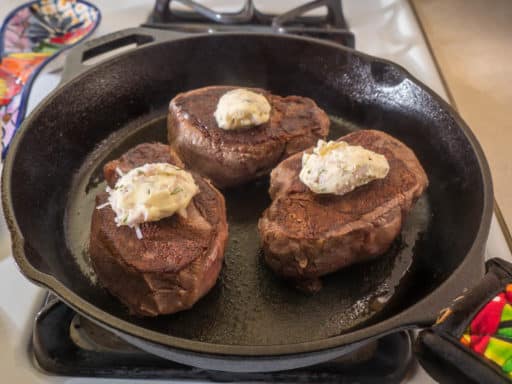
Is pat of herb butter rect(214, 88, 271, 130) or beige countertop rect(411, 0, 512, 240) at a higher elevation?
pat of herb butter rect(214, 88, 271, 130)

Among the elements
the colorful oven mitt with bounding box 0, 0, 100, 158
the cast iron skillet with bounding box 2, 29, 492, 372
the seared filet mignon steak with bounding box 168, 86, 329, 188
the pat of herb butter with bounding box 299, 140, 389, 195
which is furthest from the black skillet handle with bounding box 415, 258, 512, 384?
the colorful oven mitt with bounding box 0, 0, 100, 158

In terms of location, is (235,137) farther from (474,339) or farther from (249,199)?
(474,339)

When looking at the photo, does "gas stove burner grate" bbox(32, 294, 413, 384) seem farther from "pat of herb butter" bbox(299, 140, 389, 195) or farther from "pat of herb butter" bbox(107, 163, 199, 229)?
"pat of herb butter" bbox(299, 140, 389, 195)

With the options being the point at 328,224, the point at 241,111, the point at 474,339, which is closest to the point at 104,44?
the point at 241,111

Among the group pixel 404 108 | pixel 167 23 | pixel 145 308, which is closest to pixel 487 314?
pixel 145 308

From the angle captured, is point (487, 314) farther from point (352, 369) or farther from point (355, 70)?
point (355, 70)

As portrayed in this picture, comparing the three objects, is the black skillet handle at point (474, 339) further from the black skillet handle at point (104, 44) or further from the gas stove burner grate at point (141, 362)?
the black skillet handle at point (104, 44)

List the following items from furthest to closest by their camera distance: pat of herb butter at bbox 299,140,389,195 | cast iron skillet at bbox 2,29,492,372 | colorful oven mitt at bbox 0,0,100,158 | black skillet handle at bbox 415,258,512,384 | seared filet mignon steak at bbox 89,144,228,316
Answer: colorful oven mitt at bbox 0,0,100,158, pat of herb butter at bbox 299,140,389,195, seared filet mignon steak at bbox 89,144,228,316, cast iron skillet at bbox 2,29,492,372, black skillet handle at bbox 415,258,512,384
